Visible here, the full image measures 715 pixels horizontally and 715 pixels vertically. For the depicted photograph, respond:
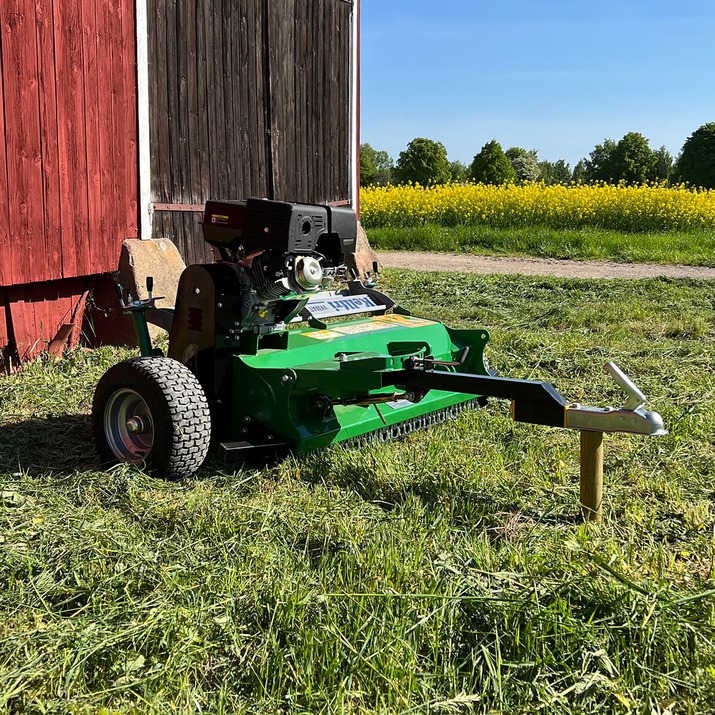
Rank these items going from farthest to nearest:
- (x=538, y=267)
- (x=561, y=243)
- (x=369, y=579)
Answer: (x=561, y=243), (x=538, y=267), (x=369, y=579)

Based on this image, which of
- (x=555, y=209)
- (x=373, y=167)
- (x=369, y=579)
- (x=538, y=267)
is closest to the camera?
(x=369, y=579)

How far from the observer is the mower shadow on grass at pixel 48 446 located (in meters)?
4.03

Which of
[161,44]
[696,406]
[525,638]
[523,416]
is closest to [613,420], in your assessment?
[523,416]

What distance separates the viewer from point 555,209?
18.6m

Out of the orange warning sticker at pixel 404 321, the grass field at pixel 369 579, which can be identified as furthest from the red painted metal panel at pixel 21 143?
the orange warning sticker at pixel 404 321

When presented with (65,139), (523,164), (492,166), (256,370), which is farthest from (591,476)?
(523,164)

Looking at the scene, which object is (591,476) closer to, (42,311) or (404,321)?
(404,321)

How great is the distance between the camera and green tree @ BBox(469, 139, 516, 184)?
3506 cm

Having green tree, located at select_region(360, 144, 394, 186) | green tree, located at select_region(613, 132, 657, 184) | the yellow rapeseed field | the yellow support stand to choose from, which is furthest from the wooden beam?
green tree, located at select_region(613, 132, 657, 184)

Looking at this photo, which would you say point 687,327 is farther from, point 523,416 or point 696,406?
point 523,416

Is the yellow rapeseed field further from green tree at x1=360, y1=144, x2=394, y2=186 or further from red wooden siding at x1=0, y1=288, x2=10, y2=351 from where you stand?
red wooden siding at x1=0, y1=288, x2=10, y2=351

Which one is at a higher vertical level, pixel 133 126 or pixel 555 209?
pixel 133 126

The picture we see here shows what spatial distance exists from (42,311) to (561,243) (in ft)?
36.0

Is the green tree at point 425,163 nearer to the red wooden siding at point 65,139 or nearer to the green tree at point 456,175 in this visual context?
the green tree at point 456,175
